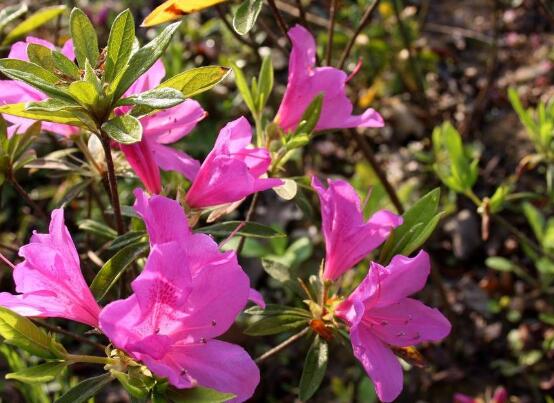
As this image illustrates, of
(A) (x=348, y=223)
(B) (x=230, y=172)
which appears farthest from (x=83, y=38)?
(A) (x=348, y=223)

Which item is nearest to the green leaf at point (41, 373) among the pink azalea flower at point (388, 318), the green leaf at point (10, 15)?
the pink azalea flower at point (388, 318)

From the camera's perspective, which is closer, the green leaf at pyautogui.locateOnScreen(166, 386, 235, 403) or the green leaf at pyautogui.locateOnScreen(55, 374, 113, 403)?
the green leaf at pyautogui.locateOnScreen(166, 386, 235, 403)

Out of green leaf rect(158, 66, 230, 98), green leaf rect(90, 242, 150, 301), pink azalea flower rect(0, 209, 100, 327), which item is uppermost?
green leaf rect(158, 66, 230, 98)

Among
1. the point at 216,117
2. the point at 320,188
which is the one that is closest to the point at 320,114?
the point at 320,188

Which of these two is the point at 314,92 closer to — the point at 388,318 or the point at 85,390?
the point at 388,318

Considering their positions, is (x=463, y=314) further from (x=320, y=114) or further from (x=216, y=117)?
(x=320, y=114)

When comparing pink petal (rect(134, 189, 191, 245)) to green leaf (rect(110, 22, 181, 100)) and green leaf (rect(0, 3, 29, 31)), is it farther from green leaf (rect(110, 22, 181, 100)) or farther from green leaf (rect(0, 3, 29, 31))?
green leaf (rect(0, 3, 29, 31))

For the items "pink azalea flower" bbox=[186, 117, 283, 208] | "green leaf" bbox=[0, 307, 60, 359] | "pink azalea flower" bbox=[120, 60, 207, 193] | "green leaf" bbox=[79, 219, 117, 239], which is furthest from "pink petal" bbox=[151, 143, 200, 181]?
"green leaf" bbox=[0, 307, 60, 359]
